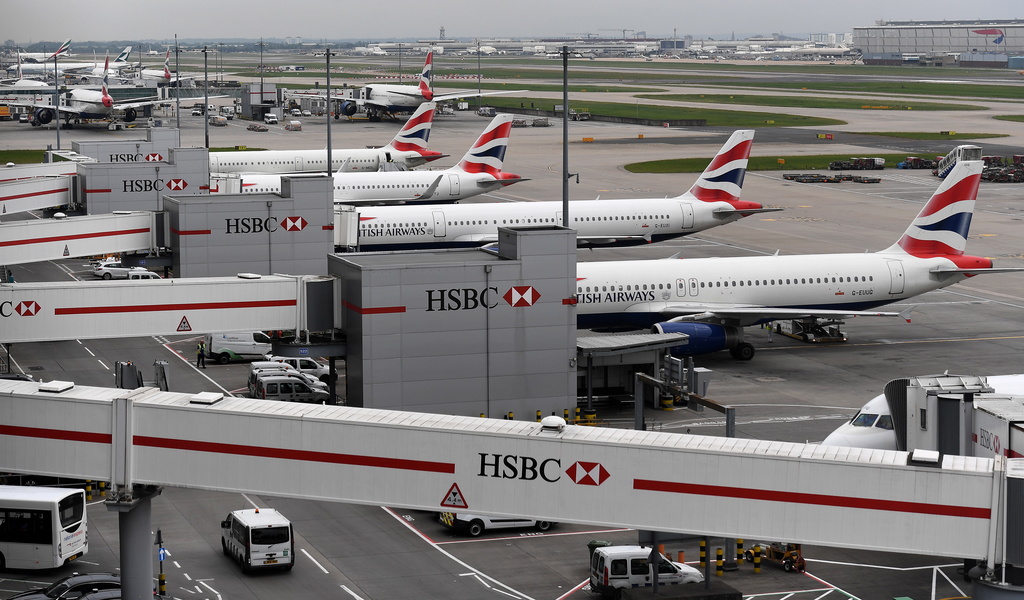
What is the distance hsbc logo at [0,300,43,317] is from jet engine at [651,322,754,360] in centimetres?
2839

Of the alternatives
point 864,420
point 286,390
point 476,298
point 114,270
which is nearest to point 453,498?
point 864,420

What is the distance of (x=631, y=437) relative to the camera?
27.5m

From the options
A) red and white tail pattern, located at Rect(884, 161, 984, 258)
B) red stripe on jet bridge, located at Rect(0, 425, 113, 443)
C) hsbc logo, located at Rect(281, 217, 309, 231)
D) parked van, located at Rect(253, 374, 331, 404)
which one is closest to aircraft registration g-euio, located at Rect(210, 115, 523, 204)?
hsbc logo, located at Rect(281, 217, 309, 231)

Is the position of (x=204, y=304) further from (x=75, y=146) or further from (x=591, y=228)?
(x=75, y=146)

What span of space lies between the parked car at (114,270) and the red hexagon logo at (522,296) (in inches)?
1711

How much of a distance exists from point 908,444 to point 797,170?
373 feet

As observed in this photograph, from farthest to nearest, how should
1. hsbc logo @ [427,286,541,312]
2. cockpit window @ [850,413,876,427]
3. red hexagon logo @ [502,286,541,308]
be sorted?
red hexagon logo @ [502,286,541,308]
hsbc logo @ [427,286,541,312]
cockpit window @ [850,413,876,427]

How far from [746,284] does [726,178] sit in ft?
87.1

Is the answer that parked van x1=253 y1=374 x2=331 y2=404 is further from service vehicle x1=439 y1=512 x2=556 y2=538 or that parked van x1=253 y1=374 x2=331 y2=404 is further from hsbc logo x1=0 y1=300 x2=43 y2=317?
service vehicle x1=439 y1=512 x2=556 y2=538

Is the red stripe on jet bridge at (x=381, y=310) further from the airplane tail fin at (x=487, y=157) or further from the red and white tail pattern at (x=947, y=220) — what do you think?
the airplane tail fin at (x=487, y=157)

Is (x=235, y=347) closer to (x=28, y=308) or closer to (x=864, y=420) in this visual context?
(x=28, y=308)

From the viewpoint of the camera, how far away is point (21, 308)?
151 feet

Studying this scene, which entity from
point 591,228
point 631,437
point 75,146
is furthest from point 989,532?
point 75,146

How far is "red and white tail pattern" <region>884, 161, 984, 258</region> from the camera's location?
224ft
